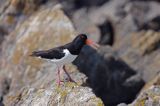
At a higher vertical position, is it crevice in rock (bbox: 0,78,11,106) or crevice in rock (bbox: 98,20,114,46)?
crevice in rock (bbox: 0,78,11,106)

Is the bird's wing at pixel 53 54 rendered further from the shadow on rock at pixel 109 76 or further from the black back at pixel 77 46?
the shadow on rock at pixel 109 76

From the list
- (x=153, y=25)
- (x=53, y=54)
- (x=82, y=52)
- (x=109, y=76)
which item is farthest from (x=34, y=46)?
(x=153, y=25)

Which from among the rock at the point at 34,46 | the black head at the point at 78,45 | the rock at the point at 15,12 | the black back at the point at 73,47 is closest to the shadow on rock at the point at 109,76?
the rock at the point at 34,46

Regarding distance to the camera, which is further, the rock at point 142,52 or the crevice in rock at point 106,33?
the crevice in rock at point 106,33

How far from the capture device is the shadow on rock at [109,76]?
25156mm

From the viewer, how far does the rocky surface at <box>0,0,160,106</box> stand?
78.2 ft

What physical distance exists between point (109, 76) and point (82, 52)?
4.78 feet

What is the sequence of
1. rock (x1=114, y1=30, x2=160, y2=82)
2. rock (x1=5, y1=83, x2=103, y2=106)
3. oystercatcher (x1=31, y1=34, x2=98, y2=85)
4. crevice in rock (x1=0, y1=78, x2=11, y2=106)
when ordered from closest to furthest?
1. rock (x1=5, y1=83, x2=103, y2=106)
2. oystercatcher (x1=31, y1=34, x2=98, y2=85)
3. crevice in rock (x1=0, y1=78, x2=11, y2=106)
4. rock (x1=114, y1=30, x2=160, y2=82)

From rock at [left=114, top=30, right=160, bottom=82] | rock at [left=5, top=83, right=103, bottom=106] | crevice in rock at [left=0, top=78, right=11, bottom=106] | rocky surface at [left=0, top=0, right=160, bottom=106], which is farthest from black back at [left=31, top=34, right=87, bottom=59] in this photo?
rock at [left=114, top=30, right=160, bottom=82]

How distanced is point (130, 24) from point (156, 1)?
8.25 ft

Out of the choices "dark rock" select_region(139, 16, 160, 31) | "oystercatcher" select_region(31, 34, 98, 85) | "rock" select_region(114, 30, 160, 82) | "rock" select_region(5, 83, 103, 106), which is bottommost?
"dark rock" select_region(139, 16, 160, 31)

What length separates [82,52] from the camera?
82.6ft

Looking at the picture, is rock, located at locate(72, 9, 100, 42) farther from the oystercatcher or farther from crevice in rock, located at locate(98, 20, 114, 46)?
the oystercatcher

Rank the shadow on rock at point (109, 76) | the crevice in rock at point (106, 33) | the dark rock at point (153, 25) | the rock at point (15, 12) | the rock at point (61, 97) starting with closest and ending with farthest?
the rock at point (61, 97) < the shadow on rock at point (109, 76) < the rock at point (15, 12) < the dark rock at point (153, 25) < the crevice in rock at point (106, 33)
